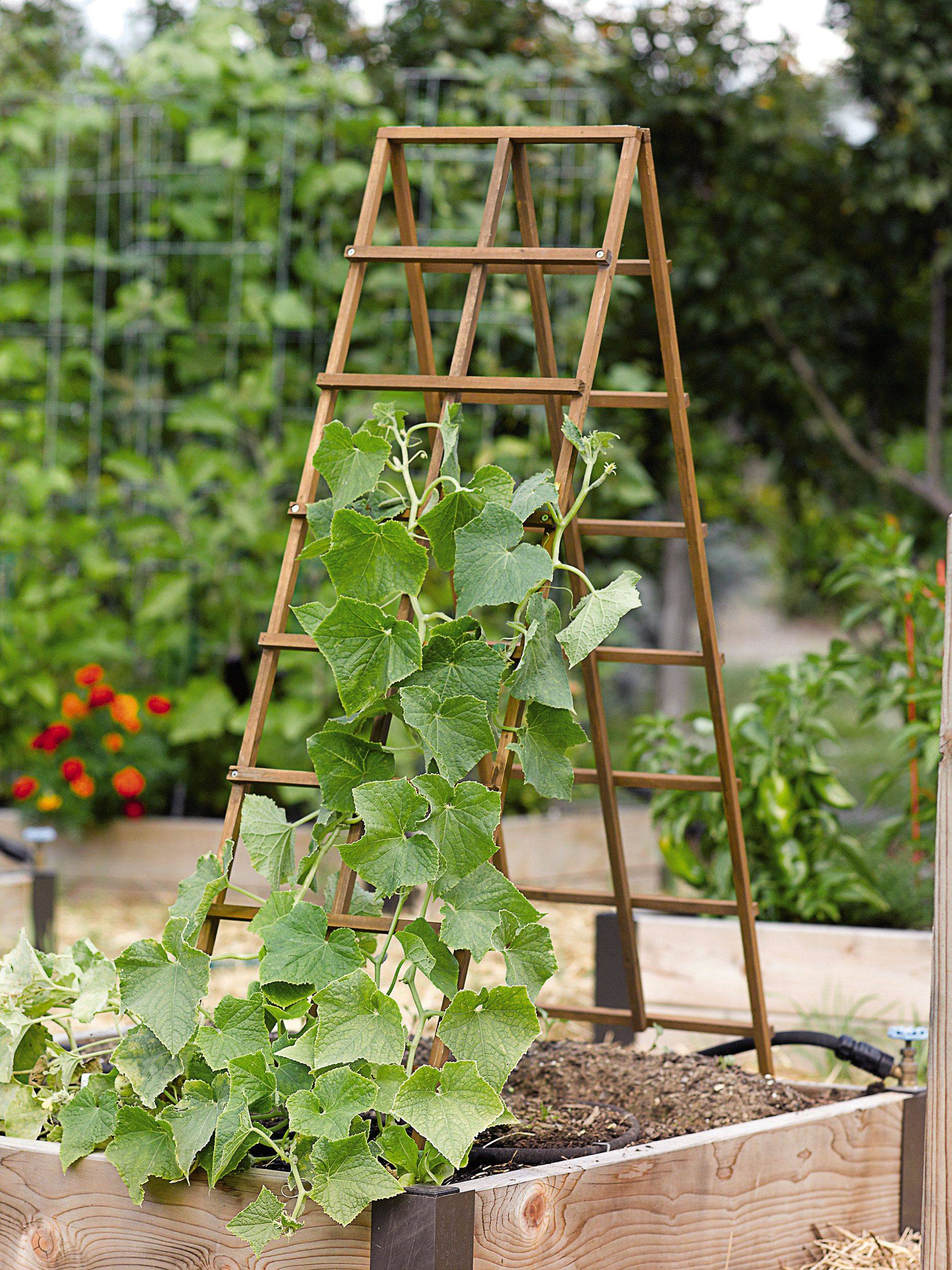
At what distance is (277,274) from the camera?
15.3 feet

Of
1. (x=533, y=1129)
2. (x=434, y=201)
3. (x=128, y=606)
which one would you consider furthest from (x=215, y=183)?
(x=533, y=1129)

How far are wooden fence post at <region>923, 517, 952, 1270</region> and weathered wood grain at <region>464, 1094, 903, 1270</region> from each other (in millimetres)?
310

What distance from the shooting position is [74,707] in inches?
160

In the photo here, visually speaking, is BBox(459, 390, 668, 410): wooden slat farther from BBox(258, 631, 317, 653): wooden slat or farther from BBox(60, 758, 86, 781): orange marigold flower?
BBox(60, 758, 86, 781): orange marigold flower

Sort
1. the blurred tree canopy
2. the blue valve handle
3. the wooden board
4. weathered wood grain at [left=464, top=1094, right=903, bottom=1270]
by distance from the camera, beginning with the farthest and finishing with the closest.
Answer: the blurred tree canopy → the wooden board → the blue valve handle → weathered wood grain at [left=464, top=1094, right=903, bottom=1270]

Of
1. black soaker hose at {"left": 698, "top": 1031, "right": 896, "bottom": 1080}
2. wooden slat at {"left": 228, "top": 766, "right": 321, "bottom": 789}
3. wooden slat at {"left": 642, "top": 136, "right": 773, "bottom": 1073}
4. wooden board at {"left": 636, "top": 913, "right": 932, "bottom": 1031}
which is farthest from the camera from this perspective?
wooden board at {"left": 636, "top": 913, "right": 932, "bottom": 1031}

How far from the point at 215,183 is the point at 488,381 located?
359 centimetres

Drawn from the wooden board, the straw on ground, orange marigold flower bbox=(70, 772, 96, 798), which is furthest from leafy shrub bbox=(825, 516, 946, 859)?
orange marigold flower bbox=(70, 772, 96, 798)

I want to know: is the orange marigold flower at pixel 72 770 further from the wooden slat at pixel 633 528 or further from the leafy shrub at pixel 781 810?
the wooden slat at pixel 633 528

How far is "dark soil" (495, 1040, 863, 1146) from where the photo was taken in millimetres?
1654

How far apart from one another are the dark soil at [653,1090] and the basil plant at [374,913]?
0.40 meters

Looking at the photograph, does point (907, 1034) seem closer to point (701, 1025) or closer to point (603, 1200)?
point (701, 1025)

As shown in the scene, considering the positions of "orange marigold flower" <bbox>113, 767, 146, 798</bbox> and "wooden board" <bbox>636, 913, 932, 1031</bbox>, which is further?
"orange marigold flower" <bbox>113, 767, 146, 798</bbox>

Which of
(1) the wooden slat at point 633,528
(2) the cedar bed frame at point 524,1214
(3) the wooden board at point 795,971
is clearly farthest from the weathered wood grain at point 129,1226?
(3) the wooden board at point 795,971
